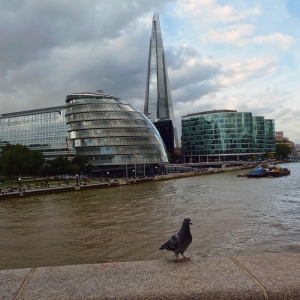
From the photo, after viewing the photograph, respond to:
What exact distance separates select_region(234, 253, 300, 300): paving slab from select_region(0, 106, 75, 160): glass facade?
109m

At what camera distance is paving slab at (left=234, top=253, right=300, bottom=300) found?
4387 mm

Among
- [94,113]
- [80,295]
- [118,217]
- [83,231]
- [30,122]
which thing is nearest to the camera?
[80,295]

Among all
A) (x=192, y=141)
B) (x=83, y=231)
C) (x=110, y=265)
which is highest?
(x=192, y=141)

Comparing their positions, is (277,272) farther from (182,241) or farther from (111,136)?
(111,136)

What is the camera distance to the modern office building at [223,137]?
7283 inches

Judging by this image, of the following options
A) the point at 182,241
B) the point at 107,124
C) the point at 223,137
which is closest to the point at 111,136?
the point at 107,124

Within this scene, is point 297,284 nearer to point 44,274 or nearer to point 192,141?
Answer: point 44,274

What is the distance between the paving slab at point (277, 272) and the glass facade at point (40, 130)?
109m

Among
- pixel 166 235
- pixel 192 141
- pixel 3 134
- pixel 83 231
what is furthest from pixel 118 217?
pixel 192 141

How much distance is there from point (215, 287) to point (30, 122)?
5178 inches

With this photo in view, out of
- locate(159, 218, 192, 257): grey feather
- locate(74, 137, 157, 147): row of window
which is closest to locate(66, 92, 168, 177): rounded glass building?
locate(74, 137, 157, 147): row of window

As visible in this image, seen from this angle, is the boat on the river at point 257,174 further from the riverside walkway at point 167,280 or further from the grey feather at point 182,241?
the riverside walkway at point 167,280

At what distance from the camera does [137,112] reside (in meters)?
110

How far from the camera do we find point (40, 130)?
126 metres
